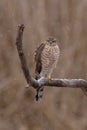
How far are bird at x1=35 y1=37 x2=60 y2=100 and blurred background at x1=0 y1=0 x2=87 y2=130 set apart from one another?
298 cm

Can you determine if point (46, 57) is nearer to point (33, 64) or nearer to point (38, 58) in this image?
point (38, 58)

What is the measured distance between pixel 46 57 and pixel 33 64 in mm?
3128

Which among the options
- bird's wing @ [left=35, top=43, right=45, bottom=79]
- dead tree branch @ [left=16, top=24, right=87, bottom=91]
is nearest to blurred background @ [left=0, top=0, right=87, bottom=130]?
bird's wing @ [left=35, top=43, right=45, bottom=79]

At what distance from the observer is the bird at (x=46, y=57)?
3719mm

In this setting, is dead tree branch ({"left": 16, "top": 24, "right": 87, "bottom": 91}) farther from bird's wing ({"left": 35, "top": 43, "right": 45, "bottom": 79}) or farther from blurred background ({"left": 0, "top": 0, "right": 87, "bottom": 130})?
blurred background ({"left": 0, "top": 0, "right": 87, "bottom": 130})

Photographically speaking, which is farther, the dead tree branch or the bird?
the bird

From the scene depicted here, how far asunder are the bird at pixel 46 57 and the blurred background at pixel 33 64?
2985mm

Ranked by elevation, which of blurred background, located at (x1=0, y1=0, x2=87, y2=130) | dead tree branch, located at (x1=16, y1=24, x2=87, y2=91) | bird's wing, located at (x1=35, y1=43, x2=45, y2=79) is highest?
dead tree branch, located at (x1=16, y1=24, x2=87, y2=91)

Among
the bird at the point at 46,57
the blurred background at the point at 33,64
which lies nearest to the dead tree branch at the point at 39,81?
the bird at the point at 46,57

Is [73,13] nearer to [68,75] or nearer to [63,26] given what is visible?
[63,26]

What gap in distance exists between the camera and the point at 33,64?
6.86 metres

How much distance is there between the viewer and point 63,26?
7.13m

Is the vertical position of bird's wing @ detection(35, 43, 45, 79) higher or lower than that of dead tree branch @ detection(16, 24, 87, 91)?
lower

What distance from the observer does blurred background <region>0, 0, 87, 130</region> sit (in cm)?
692
